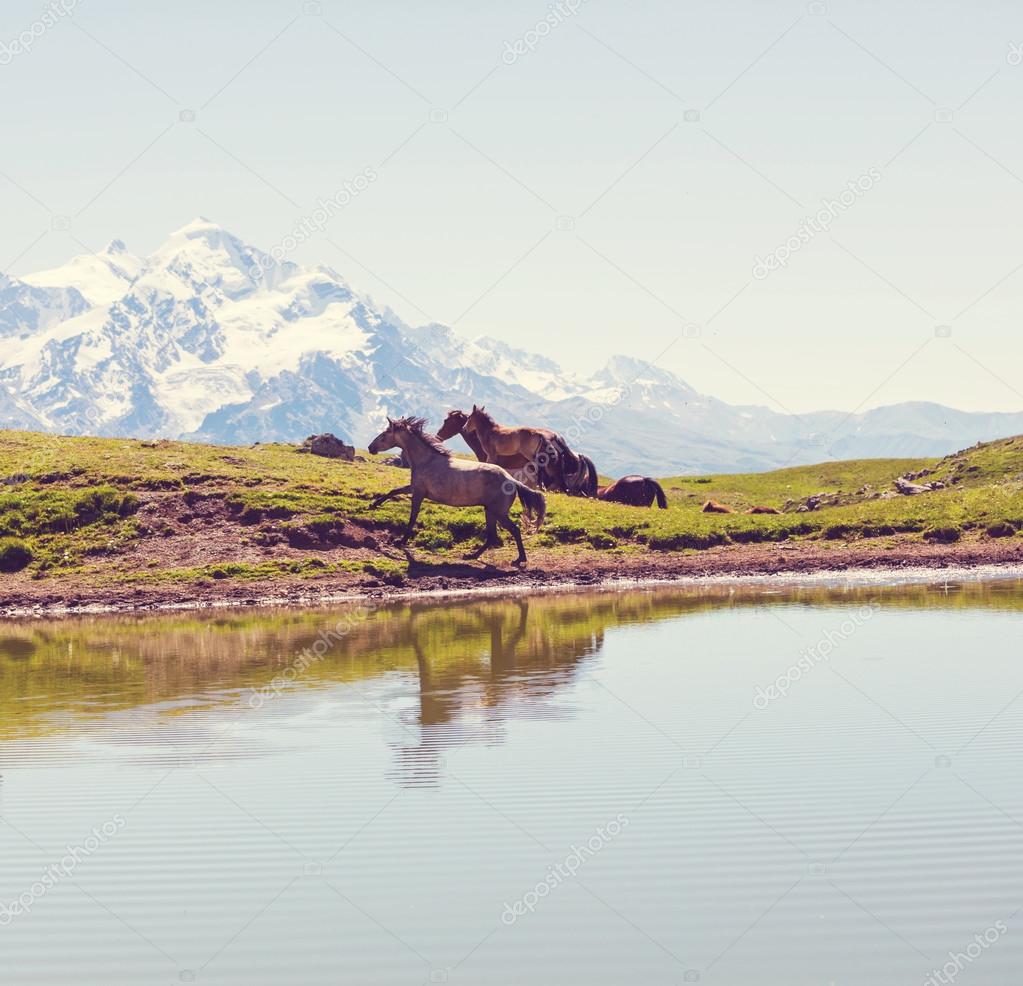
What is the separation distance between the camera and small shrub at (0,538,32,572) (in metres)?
42.2

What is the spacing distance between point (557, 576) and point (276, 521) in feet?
29.8

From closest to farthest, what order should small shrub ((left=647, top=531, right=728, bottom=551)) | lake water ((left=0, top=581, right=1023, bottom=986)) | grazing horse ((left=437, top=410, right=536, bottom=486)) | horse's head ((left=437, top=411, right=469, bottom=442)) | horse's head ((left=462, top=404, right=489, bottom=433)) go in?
lake water ((left=0, top=581, right=1023, bottom=986)) → small shrub ((left=647, top=531, right=728, bottom=551)) → horse's head ((left=437, top=411, right=469, bottom=442)) → grazing horse ((left=437, top=410, right=536, bottom=486)) → horse's head ((left=462, top=404, right=489, bottom=433))

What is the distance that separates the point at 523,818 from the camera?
1495 centimetres

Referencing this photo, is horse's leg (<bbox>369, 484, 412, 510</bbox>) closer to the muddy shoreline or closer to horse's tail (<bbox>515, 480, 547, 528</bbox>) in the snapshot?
the muddy shoreline

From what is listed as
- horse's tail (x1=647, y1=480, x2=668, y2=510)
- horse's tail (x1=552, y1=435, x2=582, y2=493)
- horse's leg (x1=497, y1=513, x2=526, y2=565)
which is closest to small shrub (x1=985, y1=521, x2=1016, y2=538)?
horse's tail (x1=647, y1=480, x2=668, y2=510)

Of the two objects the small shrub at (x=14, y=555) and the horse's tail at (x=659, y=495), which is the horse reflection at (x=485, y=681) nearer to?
the small shrub at (x=14, y=555)

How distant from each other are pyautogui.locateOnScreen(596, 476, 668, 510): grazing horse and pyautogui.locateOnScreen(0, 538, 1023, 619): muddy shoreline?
31.3ft

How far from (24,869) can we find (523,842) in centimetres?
488

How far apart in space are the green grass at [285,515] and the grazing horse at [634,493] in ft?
13.3

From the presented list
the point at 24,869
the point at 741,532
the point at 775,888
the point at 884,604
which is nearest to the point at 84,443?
the point at 741,532

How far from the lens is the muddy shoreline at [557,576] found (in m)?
39.4

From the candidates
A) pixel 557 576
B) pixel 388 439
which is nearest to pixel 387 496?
pixel 388 439

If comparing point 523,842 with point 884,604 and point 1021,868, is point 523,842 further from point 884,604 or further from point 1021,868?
point 884,604

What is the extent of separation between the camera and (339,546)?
44094 millimetres
